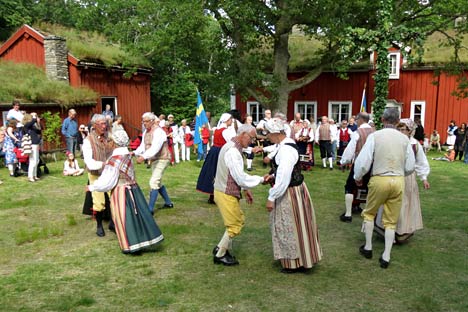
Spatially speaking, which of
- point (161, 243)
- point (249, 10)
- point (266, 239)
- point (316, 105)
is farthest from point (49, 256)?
point (316, 105)

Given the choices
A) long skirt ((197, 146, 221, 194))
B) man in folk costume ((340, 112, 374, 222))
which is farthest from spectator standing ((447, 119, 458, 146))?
long skirt ((197, 146, 221, 194))

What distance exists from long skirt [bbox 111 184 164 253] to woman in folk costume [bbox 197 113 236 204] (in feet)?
7.43

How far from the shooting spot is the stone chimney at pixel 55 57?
1580 cm

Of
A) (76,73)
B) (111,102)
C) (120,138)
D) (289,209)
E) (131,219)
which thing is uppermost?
(76,73)

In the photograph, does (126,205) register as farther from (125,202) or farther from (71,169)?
(71,169)

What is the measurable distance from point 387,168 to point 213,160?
3.36 metres

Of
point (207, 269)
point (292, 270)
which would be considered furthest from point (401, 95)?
point (207, 269)

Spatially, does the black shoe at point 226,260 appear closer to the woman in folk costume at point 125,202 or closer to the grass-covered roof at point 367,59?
the woman in folk costume at point 125,202

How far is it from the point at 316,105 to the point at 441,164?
8218 mm

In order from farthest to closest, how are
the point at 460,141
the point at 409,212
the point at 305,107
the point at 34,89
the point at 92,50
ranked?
the point at 305,107
the point at 92,50
the point at 460,141
the point at 34,89
the point at 409,212

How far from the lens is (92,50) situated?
17.4 metres

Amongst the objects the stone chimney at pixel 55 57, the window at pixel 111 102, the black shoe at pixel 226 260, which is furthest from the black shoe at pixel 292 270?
the window at pixel 111 102

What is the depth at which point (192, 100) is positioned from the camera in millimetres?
25406

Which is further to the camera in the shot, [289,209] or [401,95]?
[401,95]
